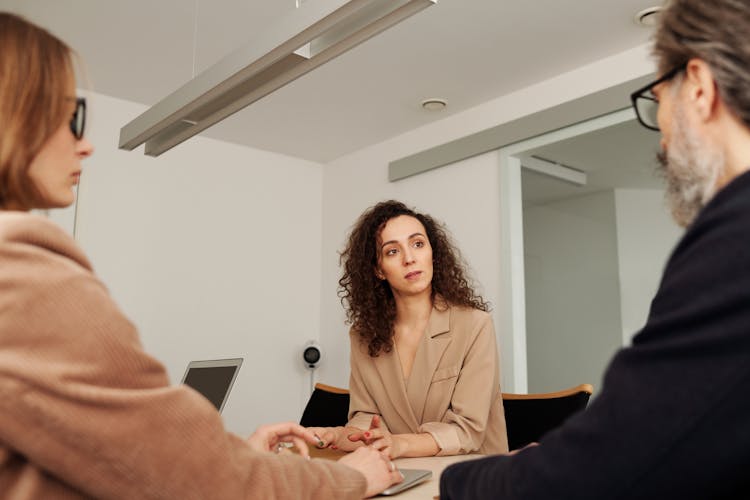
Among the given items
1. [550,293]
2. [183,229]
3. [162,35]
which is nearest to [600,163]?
[550,293]

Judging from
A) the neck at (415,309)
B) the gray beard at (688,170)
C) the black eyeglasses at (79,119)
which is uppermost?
the black eyeglasses at (79,119)

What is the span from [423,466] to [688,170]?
3.53 ft

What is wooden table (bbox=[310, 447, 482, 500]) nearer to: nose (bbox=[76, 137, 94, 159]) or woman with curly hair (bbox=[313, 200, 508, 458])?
woman with curly hair (bbox=[313, 200, 508, 458])

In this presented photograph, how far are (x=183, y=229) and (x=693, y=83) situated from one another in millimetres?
4347

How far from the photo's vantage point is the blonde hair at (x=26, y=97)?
0.85m

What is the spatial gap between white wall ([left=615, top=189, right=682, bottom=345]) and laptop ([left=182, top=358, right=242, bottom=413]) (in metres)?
2.33

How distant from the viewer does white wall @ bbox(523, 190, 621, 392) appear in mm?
3869

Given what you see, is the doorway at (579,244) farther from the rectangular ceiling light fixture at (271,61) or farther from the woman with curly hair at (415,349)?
the rectangular ceiling light fixture at (271,61)

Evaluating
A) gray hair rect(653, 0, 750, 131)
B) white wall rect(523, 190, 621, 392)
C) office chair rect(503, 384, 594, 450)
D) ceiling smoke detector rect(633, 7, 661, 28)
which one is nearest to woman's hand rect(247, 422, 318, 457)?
gray hair rect(653, 0, 750, 131)

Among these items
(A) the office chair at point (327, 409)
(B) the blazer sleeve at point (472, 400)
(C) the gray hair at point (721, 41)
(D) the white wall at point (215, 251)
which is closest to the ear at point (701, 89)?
(C) the gray hair at point (721, 41)

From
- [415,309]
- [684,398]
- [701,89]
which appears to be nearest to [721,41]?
[701,89]

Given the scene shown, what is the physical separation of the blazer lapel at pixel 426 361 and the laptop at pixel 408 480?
0.92 m

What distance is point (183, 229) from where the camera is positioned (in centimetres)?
486

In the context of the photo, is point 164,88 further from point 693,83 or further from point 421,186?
point 693,83
